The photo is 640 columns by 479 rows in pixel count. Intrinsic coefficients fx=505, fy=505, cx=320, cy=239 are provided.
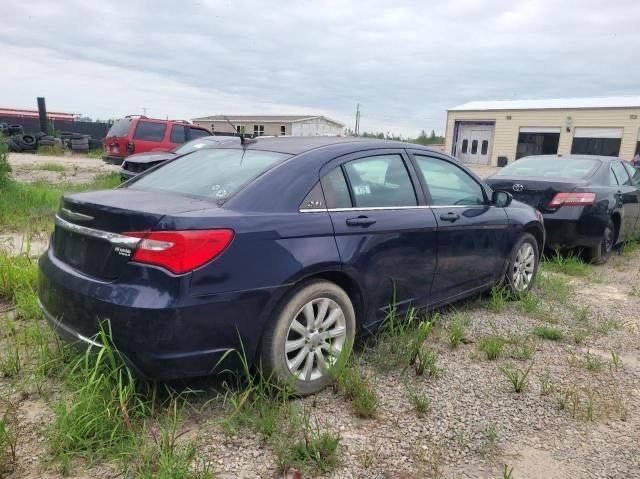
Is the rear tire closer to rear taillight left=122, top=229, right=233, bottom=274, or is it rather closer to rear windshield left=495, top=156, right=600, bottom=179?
rear windshield left=495, top=156, right=600, bottom=179

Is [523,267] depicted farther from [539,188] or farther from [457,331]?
[539,188]

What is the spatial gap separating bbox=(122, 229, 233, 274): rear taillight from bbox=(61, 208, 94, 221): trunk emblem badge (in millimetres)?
427

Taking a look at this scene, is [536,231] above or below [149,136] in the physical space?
below

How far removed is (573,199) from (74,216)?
576 cm

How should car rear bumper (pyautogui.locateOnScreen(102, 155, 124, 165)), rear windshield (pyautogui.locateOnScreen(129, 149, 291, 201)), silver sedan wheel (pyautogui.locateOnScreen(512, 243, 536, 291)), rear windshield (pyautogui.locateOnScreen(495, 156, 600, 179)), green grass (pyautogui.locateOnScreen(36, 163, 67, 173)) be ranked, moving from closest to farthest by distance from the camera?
1. rear windshield (pyautogui.locateOnScreen(129, 149, 291, 201))
2. silver sedan wheel (pyautogui.locateOnScreen(512, 243, 536, 291))
3. rear windshield (pyautogui.locateOnScreen(495, 156, 600, 179))
4. car rear bumper (pyautogui.locateOnScreen(102, 155, 124, 165))
5. green grass (pyautogui.locateOnScreen(36, 163, 67, 173))

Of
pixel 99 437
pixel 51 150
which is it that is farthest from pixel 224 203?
pixel 51 150

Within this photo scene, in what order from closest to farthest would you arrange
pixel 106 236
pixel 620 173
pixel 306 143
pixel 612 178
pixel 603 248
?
pixel 106 236 → pixel 306 143 → pixel 603 248 → pixel 612 178 → pixel 620 173

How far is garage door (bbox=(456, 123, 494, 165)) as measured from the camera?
32.9 meters

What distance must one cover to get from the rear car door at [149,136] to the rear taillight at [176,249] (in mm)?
12796

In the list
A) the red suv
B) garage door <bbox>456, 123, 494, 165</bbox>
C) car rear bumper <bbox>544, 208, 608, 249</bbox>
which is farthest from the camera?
garage door <bbox>456, 123, 494, 165</bbox>

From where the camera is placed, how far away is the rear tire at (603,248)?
6621mm

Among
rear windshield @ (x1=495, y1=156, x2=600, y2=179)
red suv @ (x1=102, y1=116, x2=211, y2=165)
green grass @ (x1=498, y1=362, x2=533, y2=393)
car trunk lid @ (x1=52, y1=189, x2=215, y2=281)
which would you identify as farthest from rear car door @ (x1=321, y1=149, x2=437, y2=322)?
red suv @ (x1=102, y1=116, x2=211, y2=165)

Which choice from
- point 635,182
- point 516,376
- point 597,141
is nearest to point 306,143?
point 516,376

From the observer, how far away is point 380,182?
3.58m
